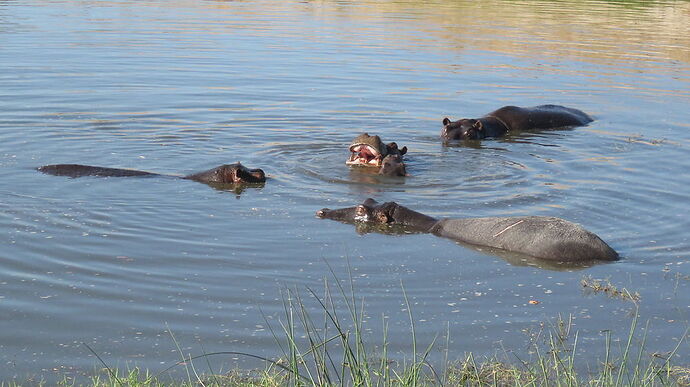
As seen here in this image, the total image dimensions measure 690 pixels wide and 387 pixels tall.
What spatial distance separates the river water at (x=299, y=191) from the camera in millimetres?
6910

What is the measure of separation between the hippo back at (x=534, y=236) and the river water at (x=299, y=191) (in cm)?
18

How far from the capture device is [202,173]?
11055 millimetres

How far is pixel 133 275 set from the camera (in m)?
7.73

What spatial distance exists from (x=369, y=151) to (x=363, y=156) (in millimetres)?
→ 98

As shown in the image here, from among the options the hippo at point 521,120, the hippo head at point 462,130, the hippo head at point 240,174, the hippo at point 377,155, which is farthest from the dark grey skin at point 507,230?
the hippo at point 521,120

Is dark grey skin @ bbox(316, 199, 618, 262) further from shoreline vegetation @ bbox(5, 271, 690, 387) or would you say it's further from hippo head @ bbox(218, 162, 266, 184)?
shoreline vegetation @ bbox(5, 271, 690, 387)

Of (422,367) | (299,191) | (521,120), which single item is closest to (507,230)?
(299,191)

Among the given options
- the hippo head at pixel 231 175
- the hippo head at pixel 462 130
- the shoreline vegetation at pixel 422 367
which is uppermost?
the hippo head at pixel 462 130

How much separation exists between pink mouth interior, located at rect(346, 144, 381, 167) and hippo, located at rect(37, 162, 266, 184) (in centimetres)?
135

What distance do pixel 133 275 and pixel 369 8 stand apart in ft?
88.2

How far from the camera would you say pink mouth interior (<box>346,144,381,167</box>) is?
11.9 m

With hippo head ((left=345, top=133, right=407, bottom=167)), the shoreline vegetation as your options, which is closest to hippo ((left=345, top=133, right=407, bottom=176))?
hippo head ((left=345, top=133, right=407, bottom=167))

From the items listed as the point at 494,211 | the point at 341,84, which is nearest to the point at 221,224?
the point at 494,211

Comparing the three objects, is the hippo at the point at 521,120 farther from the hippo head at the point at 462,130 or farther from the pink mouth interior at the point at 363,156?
the pink mouth interior at the point at 363,156
